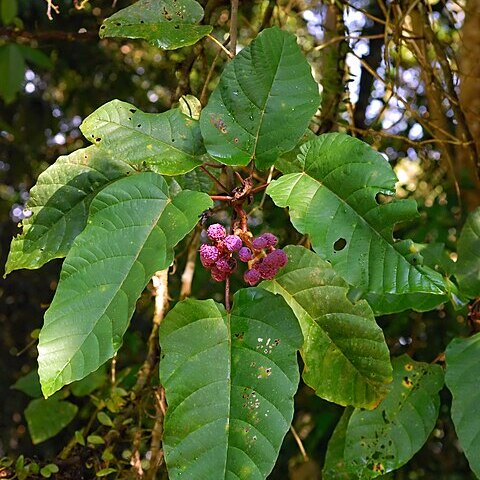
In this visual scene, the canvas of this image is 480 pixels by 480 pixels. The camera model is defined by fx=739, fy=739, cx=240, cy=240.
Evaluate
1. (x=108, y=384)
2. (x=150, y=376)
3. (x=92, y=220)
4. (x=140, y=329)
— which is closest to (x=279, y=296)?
(x=92, y=220)

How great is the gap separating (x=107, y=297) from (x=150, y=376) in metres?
0.59

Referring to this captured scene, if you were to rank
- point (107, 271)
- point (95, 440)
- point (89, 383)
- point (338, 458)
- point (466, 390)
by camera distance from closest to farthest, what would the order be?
1. point (107, 271)
2. point (466, 390)
3. point (338, 458)
4. point (95, 440)
5. point (89, 383)

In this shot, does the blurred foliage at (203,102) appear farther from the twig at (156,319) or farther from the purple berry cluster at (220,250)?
the purple berry cluster at (220,250)

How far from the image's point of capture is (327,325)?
0.93 meters

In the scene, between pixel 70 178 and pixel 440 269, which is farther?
pixel 440 269

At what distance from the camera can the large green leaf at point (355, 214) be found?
792 millimetres

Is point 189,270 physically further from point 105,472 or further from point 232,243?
point 232,243

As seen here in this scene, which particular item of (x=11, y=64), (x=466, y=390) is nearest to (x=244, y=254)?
(x=466, y=390)

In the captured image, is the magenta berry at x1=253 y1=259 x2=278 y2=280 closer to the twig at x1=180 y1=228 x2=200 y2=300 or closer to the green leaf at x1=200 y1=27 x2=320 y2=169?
the green leaf at x1=200 y1=27 x2=320 y2=169

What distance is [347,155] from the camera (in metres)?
0.85

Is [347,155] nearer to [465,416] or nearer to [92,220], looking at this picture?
[92,220]

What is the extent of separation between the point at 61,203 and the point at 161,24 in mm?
274

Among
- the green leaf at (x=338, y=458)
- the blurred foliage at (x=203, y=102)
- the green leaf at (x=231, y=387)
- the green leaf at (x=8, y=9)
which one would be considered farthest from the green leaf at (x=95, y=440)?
the green leaf at (x=8, y=9)

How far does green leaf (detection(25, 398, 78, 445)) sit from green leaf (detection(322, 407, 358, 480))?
2.01 feet
